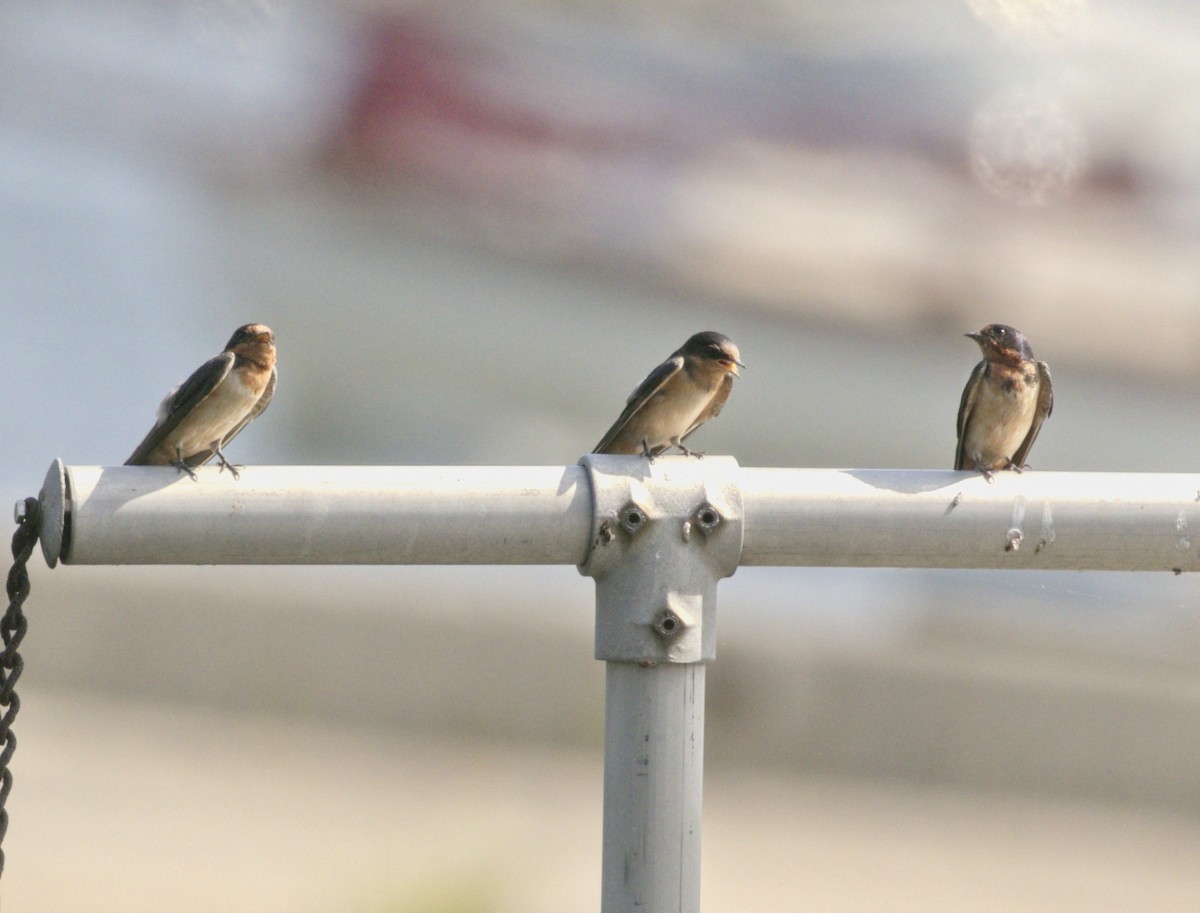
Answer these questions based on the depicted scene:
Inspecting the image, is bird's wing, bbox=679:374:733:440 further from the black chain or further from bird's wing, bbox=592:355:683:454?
the black chain

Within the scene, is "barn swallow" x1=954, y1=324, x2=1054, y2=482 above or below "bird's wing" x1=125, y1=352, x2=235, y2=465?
above

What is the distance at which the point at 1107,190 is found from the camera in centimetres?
409

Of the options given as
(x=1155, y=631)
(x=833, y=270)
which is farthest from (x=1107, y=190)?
(x=1155, y=631)

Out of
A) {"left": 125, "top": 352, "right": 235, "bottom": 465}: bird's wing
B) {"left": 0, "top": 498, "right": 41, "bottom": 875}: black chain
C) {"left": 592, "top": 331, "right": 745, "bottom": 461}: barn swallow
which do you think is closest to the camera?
{"left": 0, "top": 498, "right": 41, "bottom": 875}: black chain

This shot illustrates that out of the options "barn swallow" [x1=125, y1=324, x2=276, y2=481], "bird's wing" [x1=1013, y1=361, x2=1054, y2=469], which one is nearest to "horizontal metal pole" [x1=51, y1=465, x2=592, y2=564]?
"barn swallow" [x1=125, y1=324, x2=276, y2=481]

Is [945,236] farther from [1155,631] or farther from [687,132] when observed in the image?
[1155,631]

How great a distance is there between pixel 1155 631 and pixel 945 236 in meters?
1.18

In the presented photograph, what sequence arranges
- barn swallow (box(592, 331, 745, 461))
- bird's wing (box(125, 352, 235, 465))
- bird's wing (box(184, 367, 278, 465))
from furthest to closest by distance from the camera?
1. barn swallow (box(592, 331, 745, 461))
2. bird's wing (box(184, 367, 278, 465))
3. bird's wing (box(125, 352, 235, 465))

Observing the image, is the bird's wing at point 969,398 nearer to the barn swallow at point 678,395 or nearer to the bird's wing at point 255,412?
the barn swallow at point 678,395

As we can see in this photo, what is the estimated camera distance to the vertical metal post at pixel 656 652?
2.20ft

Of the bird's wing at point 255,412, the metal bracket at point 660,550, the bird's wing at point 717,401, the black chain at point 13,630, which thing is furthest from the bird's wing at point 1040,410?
the black chain at point 13,630

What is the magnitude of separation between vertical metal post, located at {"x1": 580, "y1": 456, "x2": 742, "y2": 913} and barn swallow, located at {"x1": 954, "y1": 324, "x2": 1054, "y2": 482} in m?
0.91

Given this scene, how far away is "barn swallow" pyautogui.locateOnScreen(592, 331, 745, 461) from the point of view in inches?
56.7

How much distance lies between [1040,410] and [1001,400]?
2.8 inches
